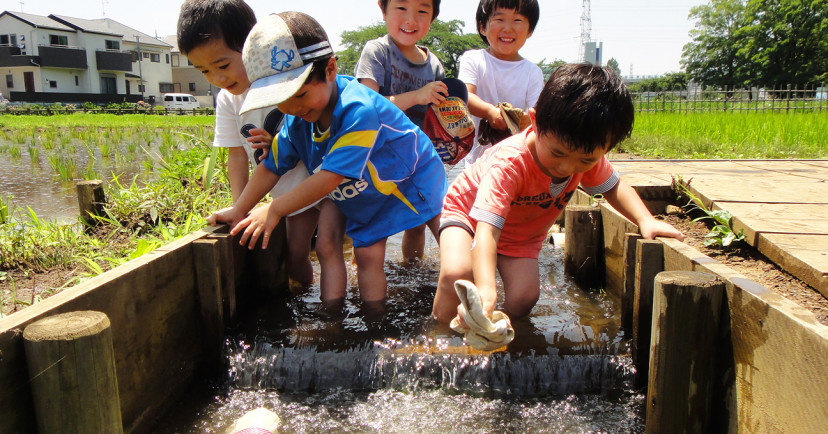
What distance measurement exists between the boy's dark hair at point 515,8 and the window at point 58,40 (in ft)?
137

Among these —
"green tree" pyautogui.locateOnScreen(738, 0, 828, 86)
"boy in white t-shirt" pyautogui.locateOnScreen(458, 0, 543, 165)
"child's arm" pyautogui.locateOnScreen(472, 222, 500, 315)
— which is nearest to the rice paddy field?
"child's arm" pyautogui.locateOnScreen(472, 222, 500, 315)

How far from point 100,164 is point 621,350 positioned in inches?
311

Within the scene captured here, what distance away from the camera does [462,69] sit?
11.9ft

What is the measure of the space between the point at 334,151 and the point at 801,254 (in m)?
1.88

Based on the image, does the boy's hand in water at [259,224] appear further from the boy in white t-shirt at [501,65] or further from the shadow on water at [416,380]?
the boy in white t-shirt at [501,65]

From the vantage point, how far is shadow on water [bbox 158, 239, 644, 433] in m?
2.09

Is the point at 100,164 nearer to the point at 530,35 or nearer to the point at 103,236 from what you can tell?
the point at 103,236

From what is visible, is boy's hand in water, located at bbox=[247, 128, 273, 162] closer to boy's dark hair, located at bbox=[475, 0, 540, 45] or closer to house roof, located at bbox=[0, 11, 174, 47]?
boy's dark hair, located at bbox=[475, 0, 540, 45]

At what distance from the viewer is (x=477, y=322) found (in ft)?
4.98

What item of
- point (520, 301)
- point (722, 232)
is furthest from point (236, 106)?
point (722, 232)

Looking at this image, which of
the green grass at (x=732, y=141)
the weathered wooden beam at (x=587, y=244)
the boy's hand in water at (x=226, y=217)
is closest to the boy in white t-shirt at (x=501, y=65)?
the weathered wooden beam at (x=587, y=244)

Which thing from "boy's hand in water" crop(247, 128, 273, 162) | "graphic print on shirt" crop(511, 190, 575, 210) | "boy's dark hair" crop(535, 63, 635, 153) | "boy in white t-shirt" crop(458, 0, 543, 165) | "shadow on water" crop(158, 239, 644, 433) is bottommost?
"shadow on water" crop(158, 239, 644, 433)

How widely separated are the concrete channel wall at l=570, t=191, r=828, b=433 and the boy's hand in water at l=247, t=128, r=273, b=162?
195cm

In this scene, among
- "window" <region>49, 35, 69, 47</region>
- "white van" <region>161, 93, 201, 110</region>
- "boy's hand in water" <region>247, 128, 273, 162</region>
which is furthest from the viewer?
"white van" <region>161, 93, 201, 110</region>
